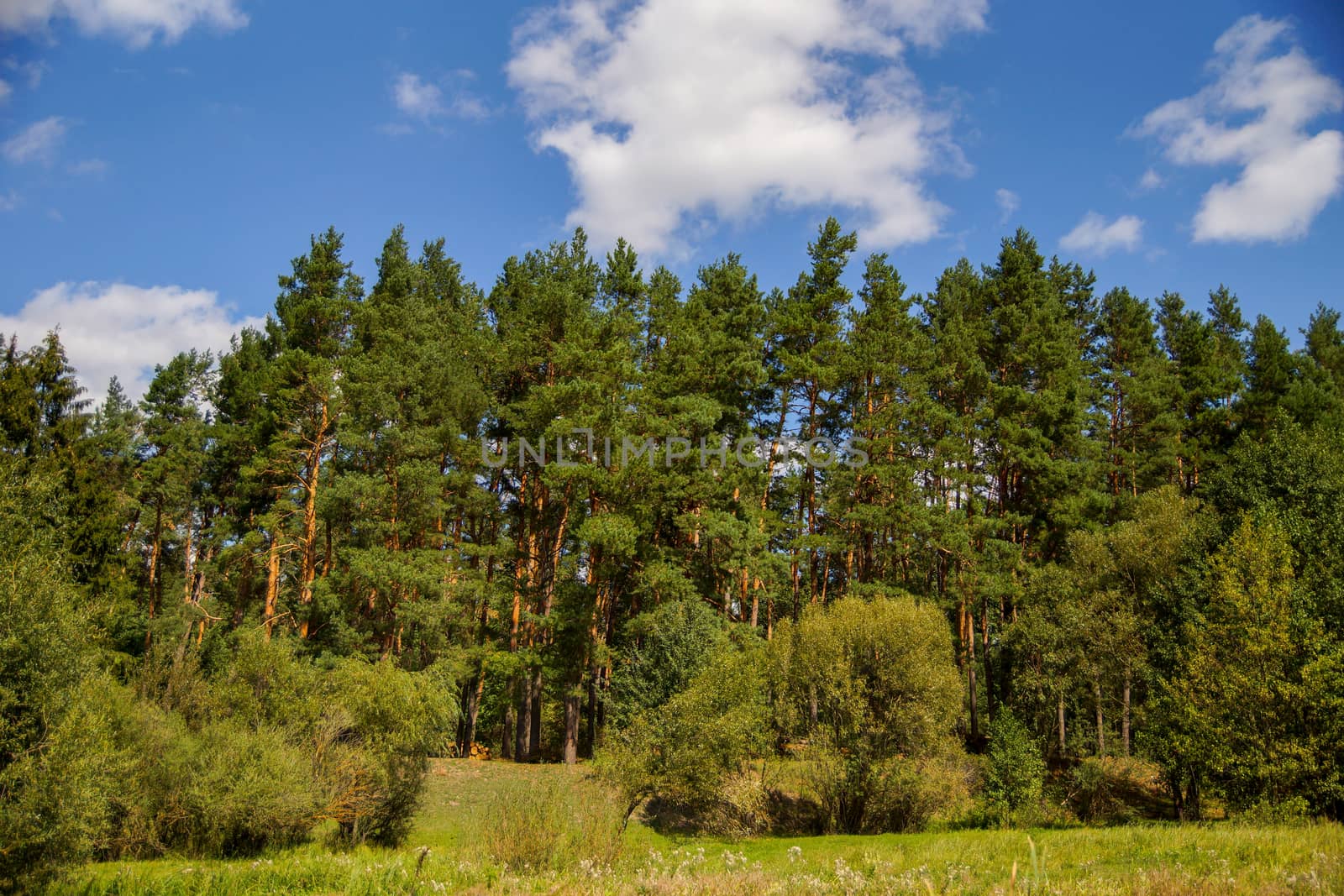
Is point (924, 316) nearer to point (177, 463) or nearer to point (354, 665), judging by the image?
point (354, 665)

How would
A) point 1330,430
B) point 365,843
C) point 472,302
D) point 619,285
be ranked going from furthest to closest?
point 472,302 → point 619,285 → point 1330,430 → point 365,843

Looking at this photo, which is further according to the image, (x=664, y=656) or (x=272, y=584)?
(x=272, y=584)

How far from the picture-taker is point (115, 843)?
19.1 metres

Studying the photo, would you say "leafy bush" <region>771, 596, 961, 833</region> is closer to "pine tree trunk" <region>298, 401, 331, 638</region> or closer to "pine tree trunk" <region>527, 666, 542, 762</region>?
"pine tree trunk" <region>527, 666, 542, 762</region>

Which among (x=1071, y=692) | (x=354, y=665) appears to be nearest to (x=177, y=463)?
(x=354, y=665)

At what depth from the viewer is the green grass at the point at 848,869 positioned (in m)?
10.4

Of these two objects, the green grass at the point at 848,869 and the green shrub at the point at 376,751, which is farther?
the green shrub at the point at 376,751

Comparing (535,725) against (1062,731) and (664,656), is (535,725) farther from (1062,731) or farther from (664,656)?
(1062,731)

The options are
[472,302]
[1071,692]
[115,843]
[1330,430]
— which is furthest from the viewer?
[472,302]

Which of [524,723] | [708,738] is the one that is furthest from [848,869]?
[524,723]

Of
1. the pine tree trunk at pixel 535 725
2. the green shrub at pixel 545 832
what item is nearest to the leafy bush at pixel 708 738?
the green shrub at pixel 545 832

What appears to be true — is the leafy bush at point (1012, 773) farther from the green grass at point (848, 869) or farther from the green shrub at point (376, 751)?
the green shrub at point (376, 751)

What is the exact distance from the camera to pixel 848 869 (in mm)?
12062

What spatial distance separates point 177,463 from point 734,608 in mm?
29302
